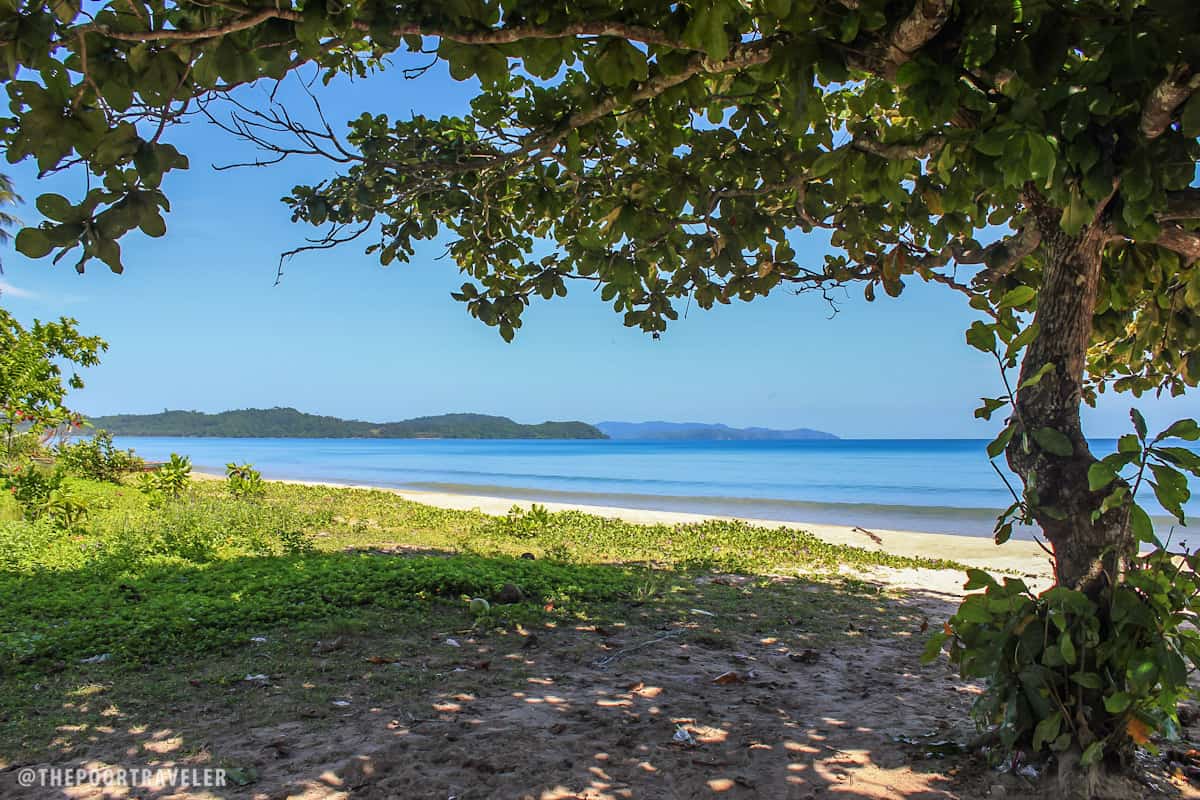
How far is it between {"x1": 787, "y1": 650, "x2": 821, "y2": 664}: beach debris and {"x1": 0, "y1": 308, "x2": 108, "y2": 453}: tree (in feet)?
41.7

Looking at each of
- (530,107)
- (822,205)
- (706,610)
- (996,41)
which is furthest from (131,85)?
(706,610)

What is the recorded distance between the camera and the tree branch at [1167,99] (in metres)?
2.02

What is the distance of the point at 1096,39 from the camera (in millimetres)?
2104

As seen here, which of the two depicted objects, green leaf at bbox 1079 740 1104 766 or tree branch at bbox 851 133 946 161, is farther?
tree branch at bbox 851 133 946 161

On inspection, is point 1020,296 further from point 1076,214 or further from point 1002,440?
point 1002,440

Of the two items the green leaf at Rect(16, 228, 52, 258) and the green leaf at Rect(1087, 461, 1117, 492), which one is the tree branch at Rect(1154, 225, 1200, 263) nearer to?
the green leaf at Rect(1087, 461, 1117, 492)

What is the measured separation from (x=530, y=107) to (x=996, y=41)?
2.20 m

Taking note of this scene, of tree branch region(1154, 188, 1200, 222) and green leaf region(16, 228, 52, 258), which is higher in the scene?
tree branch region(1154, 188, 1200, 222)

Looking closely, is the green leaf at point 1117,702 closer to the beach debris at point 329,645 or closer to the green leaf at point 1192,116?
the green leaf at point 1192,116

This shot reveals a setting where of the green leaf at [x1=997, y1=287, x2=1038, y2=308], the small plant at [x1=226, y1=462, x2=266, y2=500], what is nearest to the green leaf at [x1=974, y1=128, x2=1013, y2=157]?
the green leaf at [x1=997, y1=287, x2=1038, y2=308]

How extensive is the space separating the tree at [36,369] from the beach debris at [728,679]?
12.5 m

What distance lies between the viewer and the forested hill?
133125mm

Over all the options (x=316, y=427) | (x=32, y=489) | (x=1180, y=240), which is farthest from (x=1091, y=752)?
(x=316, y=427)

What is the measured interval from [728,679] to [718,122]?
10.5ft
